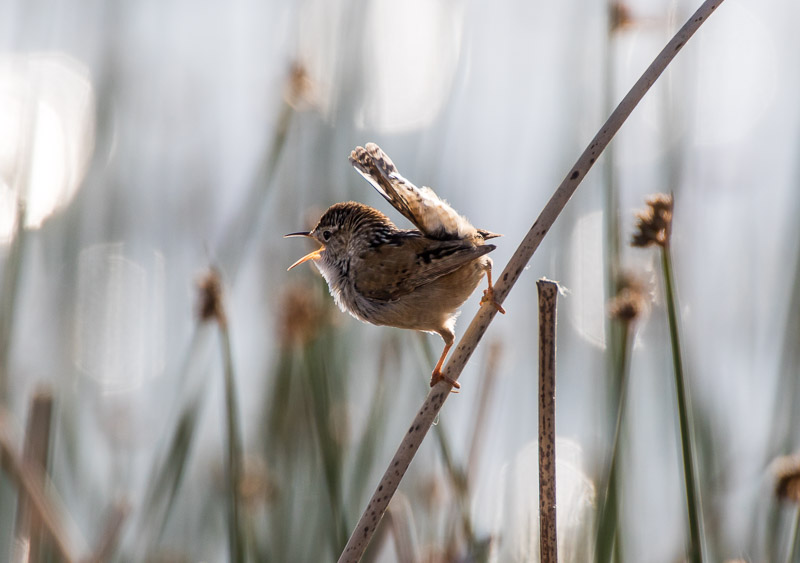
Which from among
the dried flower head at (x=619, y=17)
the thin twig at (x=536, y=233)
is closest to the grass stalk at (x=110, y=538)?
the thin twig at (x=536, y=233)

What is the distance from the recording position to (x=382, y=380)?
3.00 m

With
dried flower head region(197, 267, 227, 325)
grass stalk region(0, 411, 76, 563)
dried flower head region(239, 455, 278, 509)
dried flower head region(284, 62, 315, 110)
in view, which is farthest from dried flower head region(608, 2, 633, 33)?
grass stalk region(0, 411, 76, 563)

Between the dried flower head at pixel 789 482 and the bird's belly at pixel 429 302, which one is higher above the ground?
the bird's belly at pixel 429 302

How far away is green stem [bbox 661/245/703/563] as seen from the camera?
1.65 m

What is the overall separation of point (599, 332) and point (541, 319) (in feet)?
4.14

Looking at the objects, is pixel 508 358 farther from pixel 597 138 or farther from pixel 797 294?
pixel 597 138

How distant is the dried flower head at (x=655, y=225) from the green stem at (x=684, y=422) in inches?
1.2

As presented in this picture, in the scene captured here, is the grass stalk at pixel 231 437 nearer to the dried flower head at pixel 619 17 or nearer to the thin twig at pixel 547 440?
the thin twig at pixel 547 440

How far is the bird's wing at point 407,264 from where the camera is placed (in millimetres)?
2578

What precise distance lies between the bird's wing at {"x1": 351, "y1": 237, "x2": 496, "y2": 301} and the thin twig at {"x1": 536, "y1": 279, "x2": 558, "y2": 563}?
2.19 ft

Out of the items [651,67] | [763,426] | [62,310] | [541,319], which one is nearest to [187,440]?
[541,319]

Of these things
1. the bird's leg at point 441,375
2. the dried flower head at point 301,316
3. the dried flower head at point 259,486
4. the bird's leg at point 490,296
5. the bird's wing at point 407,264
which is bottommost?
the dried flower head at point 259,486

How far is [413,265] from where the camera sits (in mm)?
2717

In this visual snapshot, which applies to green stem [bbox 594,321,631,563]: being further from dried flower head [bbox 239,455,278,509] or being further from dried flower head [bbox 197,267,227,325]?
→ dried flower head [bbox 239,455,278,509]
